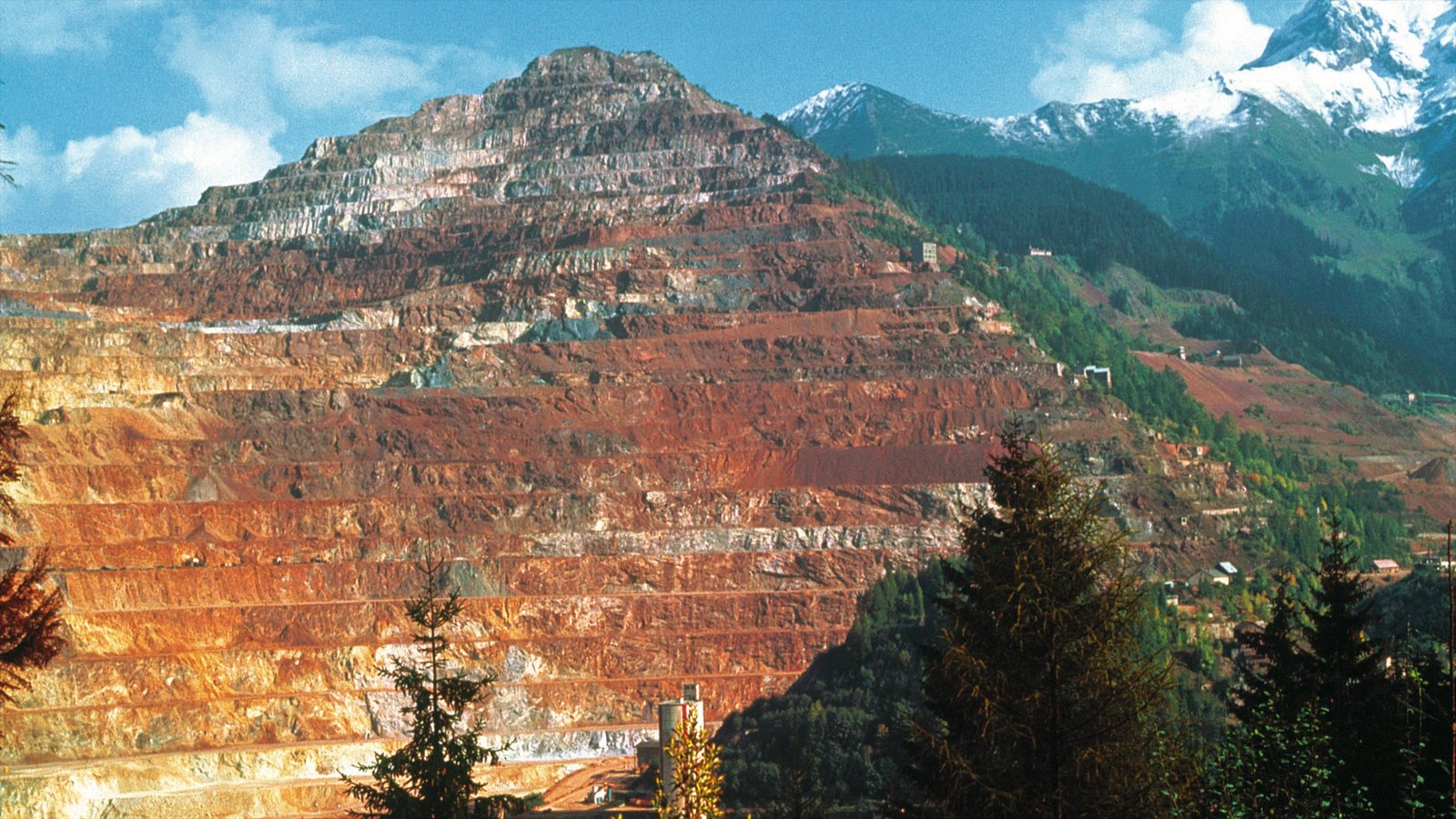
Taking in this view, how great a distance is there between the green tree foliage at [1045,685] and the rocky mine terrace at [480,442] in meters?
72.7

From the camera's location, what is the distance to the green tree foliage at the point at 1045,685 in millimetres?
24125

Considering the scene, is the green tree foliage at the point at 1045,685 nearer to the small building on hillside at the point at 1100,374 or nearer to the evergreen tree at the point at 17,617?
the evergreen tree at the point at 17,617

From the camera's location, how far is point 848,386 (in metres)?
142

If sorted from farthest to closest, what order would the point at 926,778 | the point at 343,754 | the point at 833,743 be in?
the point at 343,754 → the point at 833,743 → the point at 926,778

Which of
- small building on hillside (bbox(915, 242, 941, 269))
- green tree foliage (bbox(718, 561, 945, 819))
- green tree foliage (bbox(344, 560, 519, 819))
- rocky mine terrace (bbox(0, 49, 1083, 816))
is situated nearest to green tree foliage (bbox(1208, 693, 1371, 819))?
green tree foliage (bbox(344, 560, 519, 819))

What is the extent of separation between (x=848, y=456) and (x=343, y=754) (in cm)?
4356

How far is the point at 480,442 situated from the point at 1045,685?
119110 mm

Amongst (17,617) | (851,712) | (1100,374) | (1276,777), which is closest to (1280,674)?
(1276,777)

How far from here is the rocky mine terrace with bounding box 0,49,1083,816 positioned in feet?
359

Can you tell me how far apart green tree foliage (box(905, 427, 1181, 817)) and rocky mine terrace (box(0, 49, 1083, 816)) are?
72.7m

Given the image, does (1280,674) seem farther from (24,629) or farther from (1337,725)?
(24,629)

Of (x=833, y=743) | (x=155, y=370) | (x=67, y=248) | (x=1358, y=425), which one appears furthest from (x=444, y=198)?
(x=833, y=743)

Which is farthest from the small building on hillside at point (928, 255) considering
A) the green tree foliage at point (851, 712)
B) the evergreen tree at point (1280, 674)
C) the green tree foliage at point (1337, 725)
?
the green tree foliage at point (1337, 725)

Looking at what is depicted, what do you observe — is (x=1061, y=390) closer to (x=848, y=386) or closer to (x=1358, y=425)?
(x=848, y=386)
